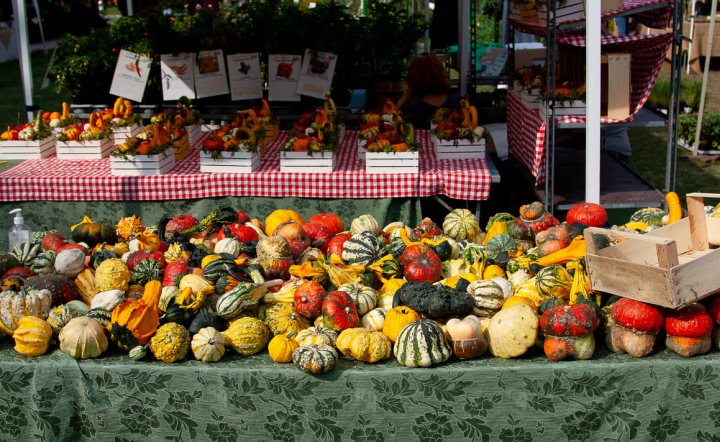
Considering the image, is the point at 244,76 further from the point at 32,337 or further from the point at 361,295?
the point at 32,337

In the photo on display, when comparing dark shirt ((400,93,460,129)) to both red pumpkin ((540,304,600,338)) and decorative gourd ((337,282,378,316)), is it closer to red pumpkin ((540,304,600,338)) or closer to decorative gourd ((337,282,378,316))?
decorative gourd ((337,282,378,316))

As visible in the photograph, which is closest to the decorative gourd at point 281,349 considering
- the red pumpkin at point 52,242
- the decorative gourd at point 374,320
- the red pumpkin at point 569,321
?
the decorative gourd at point 374,320

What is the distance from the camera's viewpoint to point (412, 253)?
3889 mm

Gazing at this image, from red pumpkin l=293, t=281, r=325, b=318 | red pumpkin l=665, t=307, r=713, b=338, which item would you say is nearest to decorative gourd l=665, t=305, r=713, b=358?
red pumpkin l=665, t=307, r=713, b=338

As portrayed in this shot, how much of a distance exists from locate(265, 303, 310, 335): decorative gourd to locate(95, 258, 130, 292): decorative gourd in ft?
2.47

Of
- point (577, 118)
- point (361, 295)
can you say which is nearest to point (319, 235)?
point (361, 295)

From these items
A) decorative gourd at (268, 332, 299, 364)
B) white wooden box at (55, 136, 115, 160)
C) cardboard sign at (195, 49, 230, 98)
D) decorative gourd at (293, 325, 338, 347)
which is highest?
cardboard sign at (195, 49, 230, 98)

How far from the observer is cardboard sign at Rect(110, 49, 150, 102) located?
7.77 m

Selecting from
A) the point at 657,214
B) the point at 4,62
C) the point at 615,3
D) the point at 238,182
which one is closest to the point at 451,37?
the point at 615,3

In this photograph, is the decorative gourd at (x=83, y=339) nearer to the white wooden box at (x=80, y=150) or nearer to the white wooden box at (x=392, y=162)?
the white wooden box at (x=392, y=162)

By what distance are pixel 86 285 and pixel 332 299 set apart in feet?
4.27

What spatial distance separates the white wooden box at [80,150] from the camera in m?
7.02

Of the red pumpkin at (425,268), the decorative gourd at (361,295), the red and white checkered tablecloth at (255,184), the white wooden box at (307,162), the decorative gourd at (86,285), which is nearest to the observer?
the decorative gourd at (361,295)

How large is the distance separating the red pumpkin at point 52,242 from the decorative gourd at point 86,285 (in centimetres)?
50
